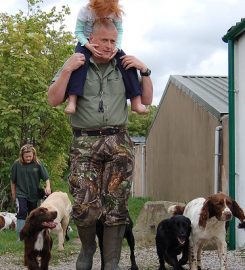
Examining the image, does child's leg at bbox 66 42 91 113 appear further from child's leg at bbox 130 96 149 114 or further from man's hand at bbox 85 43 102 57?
child's leg at bbox 130 96 149 114

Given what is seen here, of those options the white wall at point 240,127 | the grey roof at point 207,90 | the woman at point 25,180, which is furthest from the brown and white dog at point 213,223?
the grey roof at point 207,90

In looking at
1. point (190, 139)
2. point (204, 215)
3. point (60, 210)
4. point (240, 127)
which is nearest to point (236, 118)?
point (240, 127)

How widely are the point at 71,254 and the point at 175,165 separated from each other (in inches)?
300

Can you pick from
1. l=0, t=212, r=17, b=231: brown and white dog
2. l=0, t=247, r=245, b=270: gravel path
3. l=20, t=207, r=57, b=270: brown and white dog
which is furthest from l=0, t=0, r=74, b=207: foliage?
l=20, t=207, r=57, b=270: brown and white dog

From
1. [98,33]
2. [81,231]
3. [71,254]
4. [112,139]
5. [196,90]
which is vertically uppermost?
[196,90]

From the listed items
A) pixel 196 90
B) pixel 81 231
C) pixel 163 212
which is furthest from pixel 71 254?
pixel 196 90

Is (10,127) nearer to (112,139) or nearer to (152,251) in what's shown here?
(152,251)

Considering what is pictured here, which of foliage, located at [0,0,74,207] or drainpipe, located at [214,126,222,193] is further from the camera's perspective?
foliage, located at [0,0,74,207]

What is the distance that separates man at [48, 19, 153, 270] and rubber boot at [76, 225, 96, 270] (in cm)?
2

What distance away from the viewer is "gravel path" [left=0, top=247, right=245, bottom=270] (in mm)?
7790

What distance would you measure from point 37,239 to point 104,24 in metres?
2.99

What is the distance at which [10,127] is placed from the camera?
13172 mm

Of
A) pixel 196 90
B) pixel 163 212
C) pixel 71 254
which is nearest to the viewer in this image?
pixel 71 254

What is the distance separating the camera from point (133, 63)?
4910 mm
